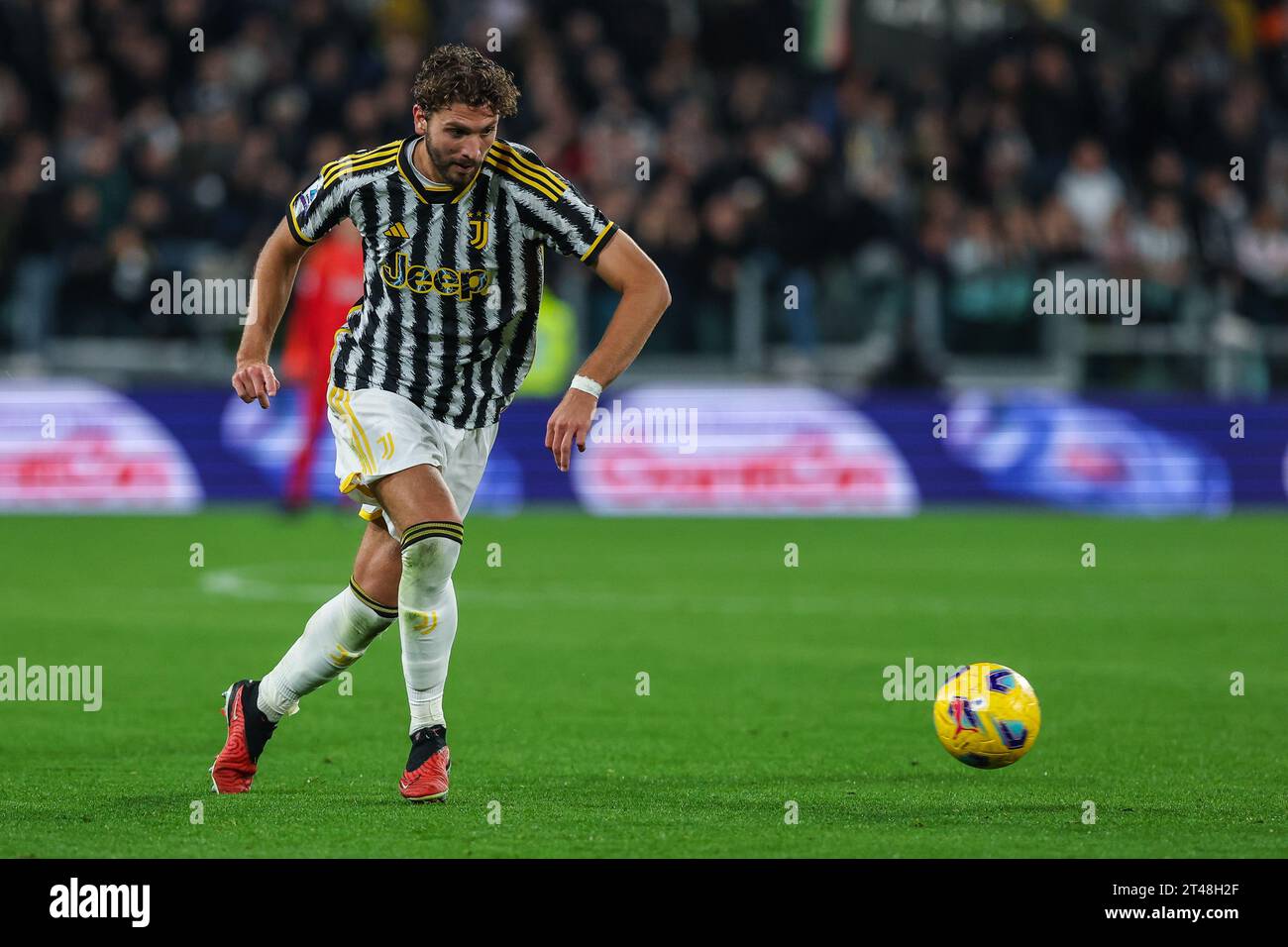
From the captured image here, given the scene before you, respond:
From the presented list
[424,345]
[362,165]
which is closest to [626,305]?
[424,345]

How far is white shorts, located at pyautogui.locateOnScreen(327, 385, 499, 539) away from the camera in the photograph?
6.52 metres

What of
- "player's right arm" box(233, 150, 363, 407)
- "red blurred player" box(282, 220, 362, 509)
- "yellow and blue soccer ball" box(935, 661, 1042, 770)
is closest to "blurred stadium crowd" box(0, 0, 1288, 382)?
"red blurred player" box(282, 220, 362, 509)

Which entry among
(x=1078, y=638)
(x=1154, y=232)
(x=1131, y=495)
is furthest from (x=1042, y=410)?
(x=1078, y=638)

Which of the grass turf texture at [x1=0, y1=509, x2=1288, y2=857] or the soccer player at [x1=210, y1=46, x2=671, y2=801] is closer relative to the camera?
the grass turf texture at [x1=0, y1=509, x2=1288, y2=857]

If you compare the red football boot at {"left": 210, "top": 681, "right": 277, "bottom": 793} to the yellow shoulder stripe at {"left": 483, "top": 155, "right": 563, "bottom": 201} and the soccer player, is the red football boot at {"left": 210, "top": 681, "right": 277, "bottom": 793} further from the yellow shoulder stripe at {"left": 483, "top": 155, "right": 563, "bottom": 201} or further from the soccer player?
the yellow shoulder stripe at {"left": 483, "top": 155, "right": 563, "bottom": 201}

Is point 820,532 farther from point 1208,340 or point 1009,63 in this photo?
point 1009,63

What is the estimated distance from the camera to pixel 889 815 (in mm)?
6266

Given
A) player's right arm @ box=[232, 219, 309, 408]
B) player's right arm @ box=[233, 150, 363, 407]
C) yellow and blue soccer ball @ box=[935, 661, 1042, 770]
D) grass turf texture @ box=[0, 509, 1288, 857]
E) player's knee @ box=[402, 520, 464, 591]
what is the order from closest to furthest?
grass turf texture @ box=[0, 509, 1288, 857]
player's knee @ box=[402, 520, 464, 591]
player's right arm @ box=[233, 150, 363, 407]
player's right arm @ box=[232, 219, 309, 408]
yellow and blue soccer ball @ box=[935, 661, 1042, 770]

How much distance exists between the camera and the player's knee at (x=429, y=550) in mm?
6402

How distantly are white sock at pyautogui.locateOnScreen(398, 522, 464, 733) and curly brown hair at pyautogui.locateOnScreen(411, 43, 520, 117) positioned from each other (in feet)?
4.27

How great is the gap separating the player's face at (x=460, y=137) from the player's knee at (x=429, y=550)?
1104mm

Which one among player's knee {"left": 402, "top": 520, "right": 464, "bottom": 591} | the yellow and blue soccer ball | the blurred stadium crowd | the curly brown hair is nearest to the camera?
the curly brown hair

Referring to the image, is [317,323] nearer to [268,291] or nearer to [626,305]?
[268,291]

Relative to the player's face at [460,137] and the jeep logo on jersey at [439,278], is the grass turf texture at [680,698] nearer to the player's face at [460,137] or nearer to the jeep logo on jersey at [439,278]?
the jeep logo on jersey at [439,278]
